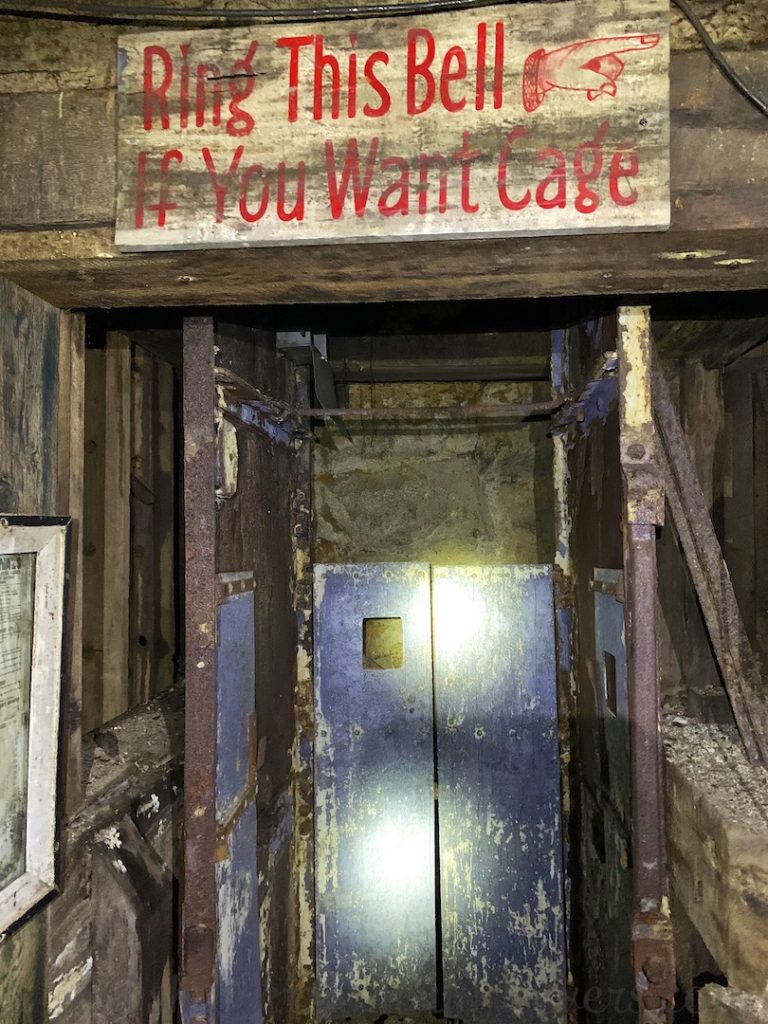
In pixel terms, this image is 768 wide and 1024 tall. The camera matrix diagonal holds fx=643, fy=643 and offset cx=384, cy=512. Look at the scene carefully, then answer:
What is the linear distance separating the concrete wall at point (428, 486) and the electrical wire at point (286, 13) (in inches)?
89.1

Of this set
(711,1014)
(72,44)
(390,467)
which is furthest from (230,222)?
(390,467)

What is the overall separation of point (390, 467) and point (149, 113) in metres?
2.35

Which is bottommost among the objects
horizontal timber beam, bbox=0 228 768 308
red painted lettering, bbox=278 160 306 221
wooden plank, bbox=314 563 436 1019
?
wooden plank, bbox=314 563 436 1019

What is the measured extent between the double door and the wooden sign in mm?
1826

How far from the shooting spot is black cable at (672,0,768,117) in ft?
3.92

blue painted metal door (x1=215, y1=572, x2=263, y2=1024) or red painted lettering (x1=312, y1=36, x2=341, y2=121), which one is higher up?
red painted lettering (x1=312, y1=36, x2=341, y2=121)

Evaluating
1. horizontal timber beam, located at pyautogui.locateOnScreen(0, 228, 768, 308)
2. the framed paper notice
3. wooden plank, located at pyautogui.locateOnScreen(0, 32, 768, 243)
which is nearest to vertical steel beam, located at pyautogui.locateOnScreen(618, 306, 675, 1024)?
horizontal timber beam, located at pyautogui.locateOnScreen(0, 228, 768, 308)

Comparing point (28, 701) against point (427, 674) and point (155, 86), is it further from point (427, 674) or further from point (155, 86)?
point (427, 674)

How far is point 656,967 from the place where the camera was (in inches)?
61.5

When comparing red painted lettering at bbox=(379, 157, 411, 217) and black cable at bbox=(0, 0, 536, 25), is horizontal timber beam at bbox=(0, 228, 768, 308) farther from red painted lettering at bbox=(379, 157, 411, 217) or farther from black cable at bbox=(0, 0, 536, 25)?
black cable at bbox=(0, 0, 536, 25)

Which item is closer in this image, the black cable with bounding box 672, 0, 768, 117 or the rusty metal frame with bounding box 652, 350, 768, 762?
the black cable with bounding box 672, 0, 768, 117

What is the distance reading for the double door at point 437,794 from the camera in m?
2.79

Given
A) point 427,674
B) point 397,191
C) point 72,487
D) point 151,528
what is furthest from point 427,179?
point 151,528

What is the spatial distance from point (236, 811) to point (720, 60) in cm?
214
